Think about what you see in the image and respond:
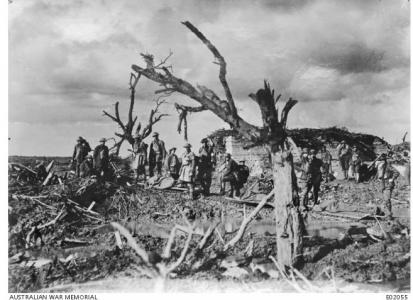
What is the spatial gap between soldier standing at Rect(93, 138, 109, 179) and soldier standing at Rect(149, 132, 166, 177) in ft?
4.68

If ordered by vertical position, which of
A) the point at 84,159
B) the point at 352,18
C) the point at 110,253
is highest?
the point at 352,18

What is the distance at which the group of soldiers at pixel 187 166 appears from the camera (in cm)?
862

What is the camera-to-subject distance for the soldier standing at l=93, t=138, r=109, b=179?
8055 mm

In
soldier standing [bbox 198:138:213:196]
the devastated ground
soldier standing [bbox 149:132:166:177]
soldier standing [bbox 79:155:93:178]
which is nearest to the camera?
the devastated ground

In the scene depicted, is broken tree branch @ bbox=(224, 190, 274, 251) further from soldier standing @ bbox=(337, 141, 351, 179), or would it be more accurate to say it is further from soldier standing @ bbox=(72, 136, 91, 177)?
soldier standing @ bbox=(337, 141, 351, 179)

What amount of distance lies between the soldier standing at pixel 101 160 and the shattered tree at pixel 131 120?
34cm

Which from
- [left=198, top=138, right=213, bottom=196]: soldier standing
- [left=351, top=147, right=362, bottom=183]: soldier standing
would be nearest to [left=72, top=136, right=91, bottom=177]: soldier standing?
[left=198, top=138, right=213, bottom=196]: soldier standing

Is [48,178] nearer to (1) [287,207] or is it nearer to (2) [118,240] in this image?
(2) [118,240]

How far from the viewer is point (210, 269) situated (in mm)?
5277

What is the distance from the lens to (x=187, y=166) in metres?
8.95

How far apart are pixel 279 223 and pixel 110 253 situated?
8.47ft

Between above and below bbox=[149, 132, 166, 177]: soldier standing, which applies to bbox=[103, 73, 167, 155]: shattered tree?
above
